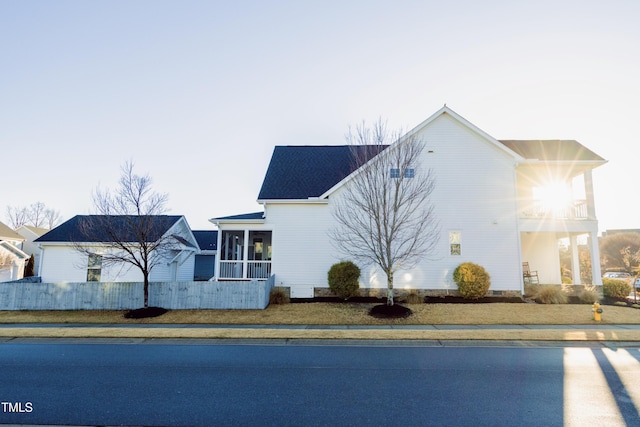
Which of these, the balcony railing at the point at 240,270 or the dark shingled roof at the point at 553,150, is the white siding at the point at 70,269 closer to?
the balcony railing at the point at 240,270

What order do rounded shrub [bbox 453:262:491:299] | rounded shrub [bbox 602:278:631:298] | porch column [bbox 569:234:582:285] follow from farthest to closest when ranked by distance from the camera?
porch column [bbox 569:234:582:285], rounded shrub [bbox 602:278:631:298], rounded shrub [bbox 453:262:491:299]

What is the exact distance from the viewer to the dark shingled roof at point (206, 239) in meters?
30.7

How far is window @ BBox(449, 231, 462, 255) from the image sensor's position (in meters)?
16.9

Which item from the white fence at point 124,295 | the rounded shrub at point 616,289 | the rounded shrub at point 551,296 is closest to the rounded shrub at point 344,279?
the white fence at point 124,295

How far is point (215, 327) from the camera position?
12.3 m

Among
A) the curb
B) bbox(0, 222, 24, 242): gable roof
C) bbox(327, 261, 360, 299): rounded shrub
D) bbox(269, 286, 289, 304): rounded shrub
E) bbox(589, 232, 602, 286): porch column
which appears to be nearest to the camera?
the curb

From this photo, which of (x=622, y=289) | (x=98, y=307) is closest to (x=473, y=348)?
(x=622, y=289)

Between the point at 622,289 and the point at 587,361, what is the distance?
1227 centimetres

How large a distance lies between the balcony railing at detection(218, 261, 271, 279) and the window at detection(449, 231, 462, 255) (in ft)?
30.5

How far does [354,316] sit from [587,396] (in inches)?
341

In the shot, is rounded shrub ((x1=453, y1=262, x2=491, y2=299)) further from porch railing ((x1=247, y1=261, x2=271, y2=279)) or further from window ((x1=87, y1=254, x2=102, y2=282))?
window ((x1=87, y1=254, x2=102, y2=282))

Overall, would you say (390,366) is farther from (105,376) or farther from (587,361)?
(105,376)

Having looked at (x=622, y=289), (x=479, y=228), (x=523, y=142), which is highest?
(x=523, y=142)

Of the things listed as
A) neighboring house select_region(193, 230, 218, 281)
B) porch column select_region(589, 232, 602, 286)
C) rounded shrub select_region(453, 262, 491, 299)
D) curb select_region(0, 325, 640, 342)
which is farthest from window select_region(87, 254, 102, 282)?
porch column select_region(589, 232, 602, 286)
